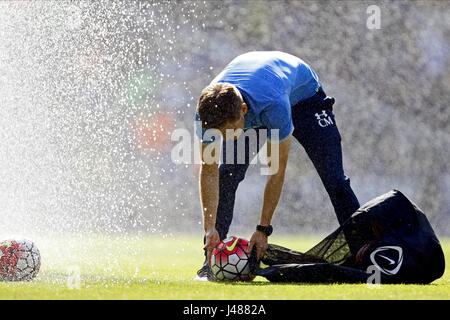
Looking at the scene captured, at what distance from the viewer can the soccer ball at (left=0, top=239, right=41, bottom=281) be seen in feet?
16.6

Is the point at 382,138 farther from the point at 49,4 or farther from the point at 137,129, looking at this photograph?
the point at 49,4

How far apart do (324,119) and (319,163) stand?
0.26m

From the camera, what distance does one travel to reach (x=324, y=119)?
5559 millimetres

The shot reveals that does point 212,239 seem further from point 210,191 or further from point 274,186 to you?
point 274,186

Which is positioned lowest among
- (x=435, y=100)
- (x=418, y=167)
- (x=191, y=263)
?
(x=191, y=263)

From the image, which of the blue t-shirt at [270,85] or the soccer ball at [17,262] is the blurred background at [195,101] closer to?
the soccer ball at [17,262]

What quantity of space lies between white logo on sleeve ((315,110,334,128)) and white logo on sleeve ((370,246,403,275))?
81cm

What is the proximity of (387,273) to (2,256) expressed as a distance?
6.74 ft

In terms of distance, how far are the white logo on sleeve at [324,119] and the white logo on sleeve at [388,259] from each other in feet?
2.65

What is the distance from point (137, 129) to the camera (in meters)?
14.0

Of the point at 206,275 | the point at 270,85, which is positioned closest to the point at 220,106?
the point at 270,85

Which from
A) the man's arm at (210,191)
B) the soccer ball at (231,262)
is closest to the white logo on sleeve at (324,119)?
the man's arm at (210,191)
